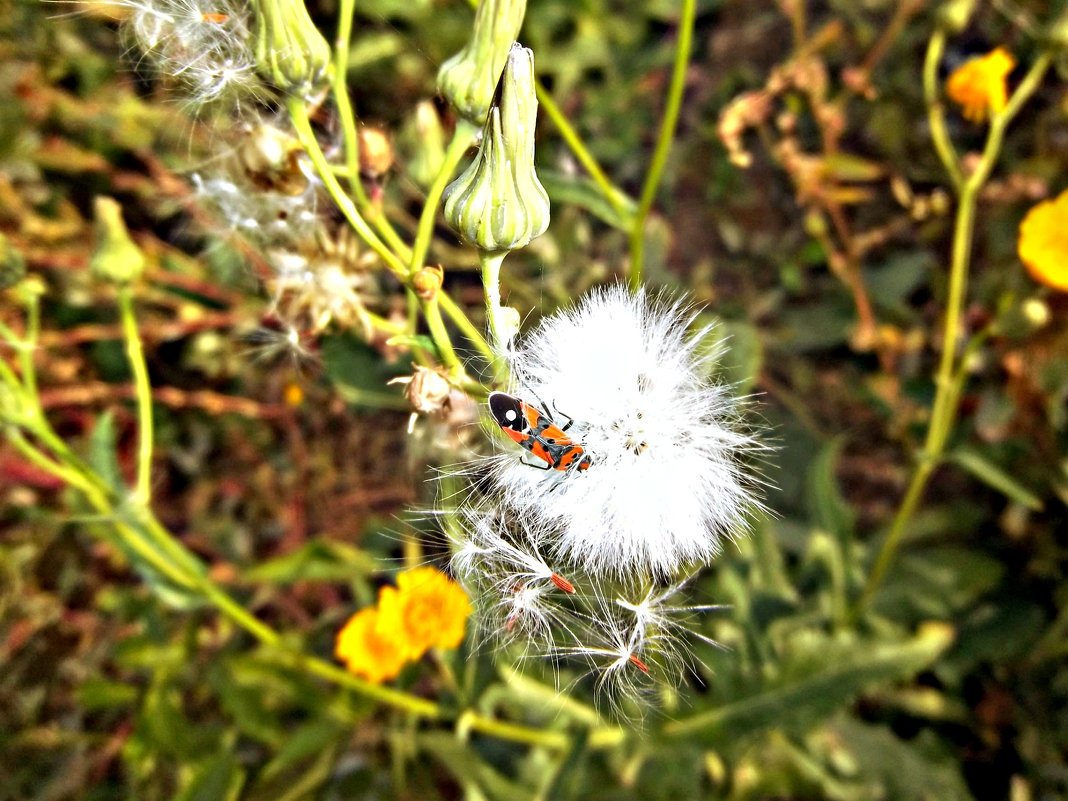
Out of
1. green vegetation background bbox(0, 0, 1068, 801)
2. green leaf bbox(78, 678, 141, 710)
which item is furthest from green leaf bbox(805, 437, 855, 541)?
green leaf bbox(78, 678, 141, 710)

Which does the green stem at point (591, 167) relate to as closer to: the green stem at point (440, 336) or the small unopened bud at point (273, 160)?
the small unopened bud at point (273, 160)

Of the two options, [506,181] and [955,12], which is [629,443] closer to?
[506,181]

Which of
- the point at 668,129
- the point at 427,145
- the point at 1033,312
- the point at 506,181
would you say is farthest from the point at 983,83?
Result: the point at 506,181

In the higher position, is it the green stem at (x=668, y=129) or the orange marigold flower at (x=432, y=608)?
the green stem at (x=668, y=129)

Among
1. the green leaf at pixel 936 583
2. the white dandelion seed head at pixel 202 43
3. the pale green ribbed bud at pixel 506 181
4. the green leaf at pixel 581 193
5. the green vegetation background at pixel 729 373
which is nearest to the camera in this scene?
the pale green ribbed bud at pixel 506 181

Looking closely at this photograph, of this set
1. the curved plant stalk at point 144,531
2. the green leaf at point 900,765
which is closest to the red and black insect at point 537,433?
the curved plant stalk at point 144,531

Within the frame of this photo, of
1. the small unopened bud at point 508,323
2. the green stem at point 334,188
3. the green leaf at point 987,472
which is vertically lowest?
the small unopened bud at point 508,323
